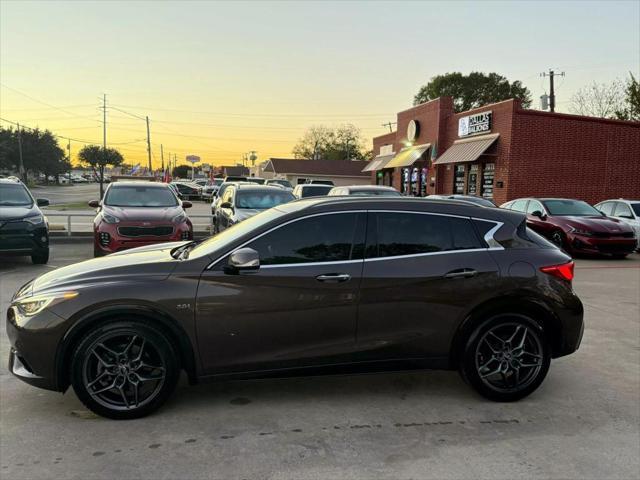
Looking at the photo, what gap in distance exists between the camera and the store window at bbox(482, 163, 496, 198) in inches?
953

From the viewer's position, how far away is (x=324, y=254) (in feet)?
12.8

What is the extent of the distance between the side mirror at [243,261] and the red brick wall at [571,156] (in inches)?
835

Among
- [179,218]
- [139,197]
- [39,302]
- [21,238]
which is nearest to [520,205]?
[179,218]

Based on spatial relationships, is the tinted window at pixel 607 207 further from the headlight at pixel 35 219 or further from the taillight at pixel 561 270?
the headlight at pixel 35 219

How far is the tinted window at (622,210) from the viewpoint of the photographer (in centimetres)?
1466

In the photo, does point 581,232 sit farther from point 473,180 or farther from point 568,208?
point 473,180

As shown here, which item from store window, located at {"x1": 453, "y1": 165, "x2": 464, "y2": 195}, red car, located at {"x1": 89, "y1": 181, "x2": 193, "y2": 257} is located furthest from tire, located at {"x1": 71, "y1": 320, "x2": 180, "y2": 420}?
store window, located at {"x1": 453, "y1": 165, "x2": 464, "y2": 195}

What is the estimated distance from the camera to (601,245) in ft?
40.9

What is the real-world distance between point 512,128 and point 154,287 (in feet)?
71.8

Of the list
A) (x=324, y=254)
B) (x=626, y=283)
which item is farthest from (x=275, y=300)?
(x=626, y=283)

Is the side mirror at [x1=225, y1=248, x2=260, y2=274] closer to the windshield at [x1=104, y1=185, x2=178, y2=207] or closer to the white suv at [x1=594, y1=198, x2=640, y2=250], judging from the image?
the windshield at [x1=104, y1=185, x2=178, y2=207]

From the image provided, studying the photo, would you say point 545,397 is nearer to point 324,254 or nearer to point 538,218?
point 324,254

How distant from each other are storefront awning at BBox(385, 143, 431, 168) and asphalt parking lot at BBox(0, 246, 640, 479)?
2699 centimetres

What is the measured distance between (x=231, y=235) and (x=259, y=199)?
844 cm
